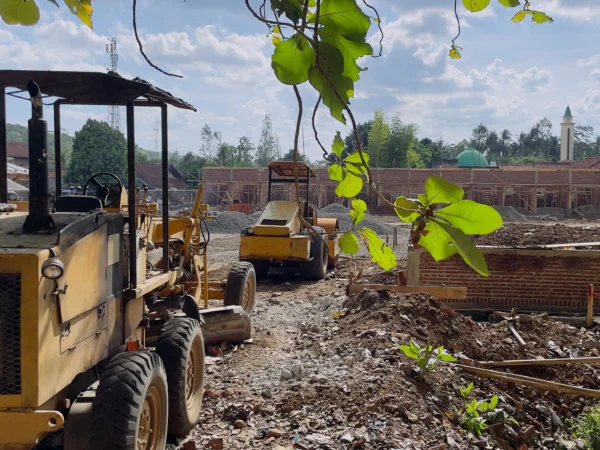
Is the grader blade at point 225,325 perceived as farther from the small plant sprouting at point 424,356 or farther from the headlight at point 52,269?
the headlight at point 52,269

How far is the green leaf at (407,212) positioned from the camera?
1116mm

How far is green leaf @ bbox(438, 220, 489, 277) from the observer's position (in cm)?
100

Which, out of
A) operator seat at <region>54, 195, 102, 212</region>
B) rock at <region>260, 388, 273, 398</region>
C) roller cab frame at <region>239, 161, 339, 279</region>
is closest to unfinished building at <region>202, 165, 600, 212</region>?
roller cab frame at <region>239, 161, 339, 279</region>

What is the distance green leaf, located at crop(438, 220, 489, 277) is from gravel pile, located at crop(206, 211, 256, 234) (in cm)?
3151

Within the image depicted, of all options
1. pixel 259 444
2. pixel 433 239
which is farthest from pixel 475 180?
pixel 433 239

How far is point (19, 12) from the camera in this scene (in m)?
1.34

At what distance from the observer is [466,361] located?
7.76 meters

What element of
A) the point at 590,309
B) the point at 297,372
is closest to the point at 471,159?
the point at 590,309

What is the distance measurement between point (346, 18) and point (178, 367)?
14.9ft

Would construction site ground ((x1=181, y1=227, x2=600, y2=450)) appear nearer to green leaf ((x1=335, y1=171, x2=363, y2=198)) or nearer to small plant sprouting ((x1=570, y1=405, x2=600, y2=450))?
small plant sprouting ((x1=570, y1=405, x2=600, y2=450))

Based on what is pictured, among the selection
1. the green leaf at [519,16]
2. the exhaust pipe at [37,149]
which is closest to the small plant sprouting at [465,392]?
the exhaust pipe at [37,149]

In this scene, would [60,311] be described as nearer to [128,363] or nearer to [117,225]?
[128,363]

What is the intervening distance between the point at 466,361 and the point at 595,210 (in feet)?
130

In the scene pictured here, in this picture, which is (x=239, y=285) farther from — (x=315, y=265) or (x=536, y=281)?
(x=315, y=265)
